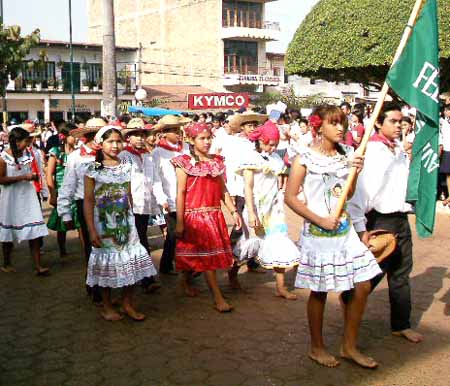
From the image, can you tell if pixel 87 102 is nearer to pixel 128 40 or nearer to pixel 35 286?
pixel 128 40

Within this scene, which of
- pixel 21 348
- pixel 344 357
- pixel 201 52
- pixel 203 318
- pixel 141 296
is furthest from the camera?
pixel 201 52


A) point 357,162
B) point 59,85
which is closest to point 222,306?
point 357,162

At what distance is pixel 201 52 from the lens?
50000mm

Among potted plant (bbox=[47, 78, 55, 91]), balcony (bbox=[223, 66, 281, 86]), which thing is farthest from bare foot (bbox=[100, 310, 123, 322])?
balcony (bbox=[223, 66, 281, 86])

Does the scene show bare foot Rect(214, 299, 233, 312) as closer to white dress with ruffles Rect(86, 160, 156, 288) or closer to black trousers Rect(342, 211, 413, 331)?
white dress with ruffles Rect(86, 160, 156, 288)

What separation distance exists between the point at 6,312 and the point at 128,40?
52.8m

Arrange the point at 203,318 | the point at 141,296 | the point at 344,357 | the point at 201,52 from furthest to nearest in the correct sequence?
the point at 201,52 → the point at 141,296 → the point at 203,318 → the point at 344,357

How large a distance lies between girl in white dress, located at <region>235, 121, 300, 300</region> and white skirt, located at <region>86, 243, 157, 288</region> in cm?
115

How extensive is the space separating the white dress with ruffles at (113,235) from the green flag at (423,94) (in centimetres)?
243

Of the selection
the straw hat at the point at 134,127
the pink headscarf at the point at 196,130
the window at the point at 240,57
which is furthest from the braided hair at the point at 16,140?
the window at the point at 240,57

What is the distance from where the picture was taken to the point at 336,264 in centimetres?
413

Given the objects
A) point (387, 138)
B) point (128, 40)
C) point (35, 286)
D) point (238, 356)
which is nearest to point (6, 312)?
point (35, 286)

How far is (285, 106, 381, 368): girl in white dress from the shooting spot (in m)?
4.12

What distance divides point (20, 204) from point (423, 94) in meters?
4.83
